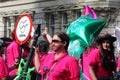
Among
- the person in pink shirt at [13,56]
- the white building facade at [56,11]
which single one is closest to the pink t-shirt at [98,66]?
the person in pink shirt at [13,56]

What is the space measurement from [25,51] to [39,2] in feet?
67.9

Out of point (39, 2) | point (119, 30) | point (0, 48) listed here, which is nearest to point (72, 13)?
point (39, 2)

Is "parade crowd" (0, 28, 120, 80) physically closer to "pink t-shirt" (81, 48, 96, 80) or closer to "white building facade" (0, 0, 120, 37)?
"pink t-shirt" (81, 48, 96, 80)

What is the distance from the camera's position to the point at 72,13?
2500cm

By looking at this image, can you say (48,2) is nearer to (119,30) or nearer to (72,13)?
(72,13)

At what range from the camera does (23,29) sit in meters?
7.37

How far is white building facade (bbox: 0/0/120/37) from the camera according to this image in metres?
22.5

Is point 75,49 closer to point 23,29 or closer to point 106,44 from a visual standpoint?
point 106,44

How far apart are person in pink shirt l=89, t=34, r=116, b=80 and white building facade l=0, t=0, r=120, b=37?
1335cm

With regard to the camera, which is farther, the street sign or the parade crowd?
the street sign

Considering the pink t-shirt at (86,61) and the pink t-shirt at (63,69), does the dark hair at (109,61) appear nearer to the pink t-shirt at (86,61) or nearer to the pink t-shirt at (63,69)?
the pink t-shirt at (86,61)

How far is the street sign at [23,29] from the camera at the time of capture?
724cm

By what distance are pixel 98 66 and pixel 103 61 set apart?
4.2 inches

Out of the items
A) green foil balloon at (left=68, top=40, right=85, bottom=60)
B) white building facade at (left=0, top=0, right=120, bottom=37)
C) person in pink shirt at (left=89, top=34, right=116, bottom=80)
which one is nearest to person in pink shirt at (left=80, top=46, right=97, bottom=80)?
person in pink shirt at (left=89, top=34, right=116, bottom=80)
